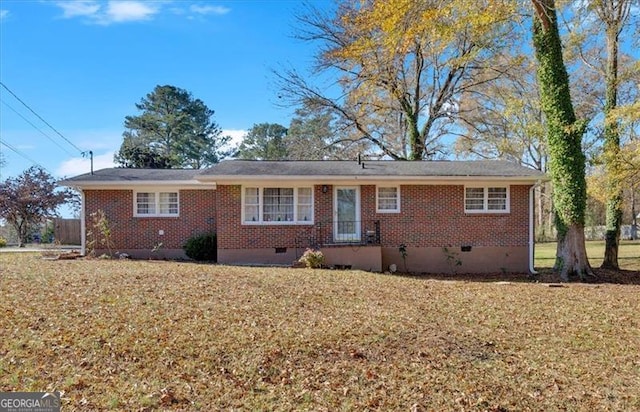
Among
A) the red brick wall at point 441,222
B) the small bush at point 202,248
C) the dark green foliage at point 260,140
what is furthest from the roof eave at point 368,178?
the dark green foliage at point 260,140

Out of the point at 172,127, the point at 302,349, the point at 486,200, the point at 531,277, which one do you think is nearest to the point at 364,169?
the point at 486,200

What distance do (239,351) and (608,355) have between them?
4.84 metres

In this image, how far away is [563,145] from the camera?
42.7ft

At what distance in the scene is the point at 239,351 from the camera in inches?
→ 211

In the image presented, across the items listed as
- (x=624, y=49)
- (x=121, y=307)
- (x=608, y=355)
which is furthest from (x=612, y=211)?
(x=121, y=307)

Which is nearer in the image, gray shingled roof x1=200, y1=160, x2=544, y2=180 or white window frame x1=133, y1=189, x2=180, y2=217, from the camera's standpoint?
gray shingled roof x1=200, y1=160, x2=544, y2=180

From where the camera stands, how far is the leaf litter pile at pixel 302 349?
4.48 metres

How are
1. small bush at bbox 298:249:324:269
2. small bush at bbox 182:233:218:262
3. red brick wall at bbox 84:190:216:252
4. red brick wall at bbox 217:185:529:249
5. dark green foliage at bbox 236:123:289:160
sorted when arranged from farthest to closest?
dark green foliage at bbox 236:123:289:160, red brick wall at bbox 84:190:216:252, small bush at bbox 182:233:218:262, red brick wall at bbox 217:185:529:249, small bush at bbox 298:249:324:269

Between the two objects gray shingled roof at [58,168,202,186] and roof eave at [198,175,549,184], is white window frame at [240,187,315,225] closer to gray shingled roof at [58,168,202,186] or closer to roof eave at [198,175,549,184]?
roof eave at [198,175,549,184]

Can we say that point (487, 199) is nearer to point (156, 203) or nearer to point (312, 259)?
point (312, 259)

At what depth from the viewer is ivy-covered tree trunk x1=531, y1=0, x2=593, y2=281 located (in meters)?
13.0

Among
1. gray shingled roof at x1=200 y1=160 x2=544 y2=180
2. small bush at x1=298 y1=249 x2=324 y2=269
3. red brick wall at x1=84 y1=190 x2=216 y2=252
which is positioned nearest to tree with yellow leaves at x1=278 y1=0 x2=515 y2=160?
gray shingled roof at x1=200 y1=160 x2=544 y2=180

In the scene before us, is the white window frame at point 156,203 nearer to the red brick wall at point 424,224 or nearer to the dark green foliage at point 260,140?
the red brick wall at point 424,224

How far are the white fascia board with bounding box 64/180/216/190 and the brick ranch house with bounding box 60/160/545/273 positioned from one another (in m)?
0.03
